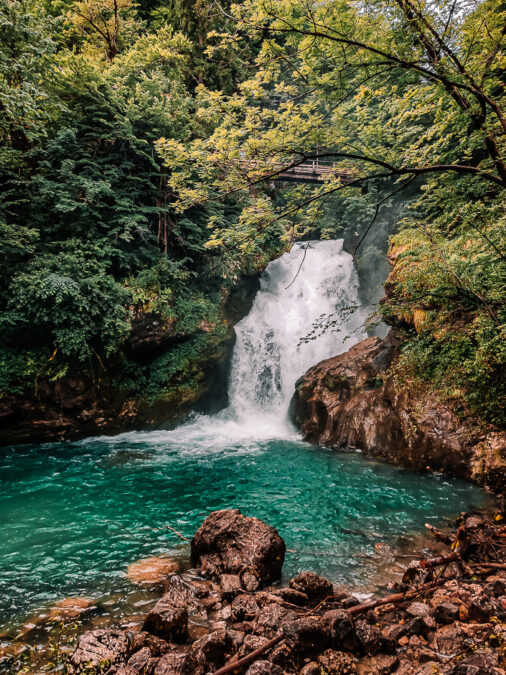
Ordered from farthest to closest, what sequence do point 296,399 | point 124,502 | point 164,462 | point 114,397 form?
point 296,399 < point 114,397 < point 164,462 < point 124,502

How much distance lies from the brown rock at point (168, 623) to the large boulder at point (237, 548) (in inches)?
42.3

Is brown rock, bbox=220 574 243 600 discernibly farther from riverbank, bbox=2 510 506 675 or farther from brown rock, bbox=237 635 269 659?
brown rock, bbox=237 635 269 659

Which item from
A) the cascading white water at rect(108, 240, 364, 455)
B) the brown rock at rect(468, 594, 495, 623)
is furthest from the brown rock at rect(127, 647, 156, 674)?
the cascading white water at rect(108, 240, 364, 455)

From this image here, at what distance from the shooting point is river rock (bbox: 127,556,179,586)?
14.4 ft

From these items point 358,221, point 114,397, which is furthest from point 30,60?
point 358,221

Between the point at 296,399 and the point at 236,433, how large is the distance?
8.68 feet

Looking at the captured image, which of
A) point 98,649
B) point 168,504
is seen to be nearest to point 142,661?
point 98,649

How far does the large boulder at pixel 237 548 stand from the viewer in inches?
169

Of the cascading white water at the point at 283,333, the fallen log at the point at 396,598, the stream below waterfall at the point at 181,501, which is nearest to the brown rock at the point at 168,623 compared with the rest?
the stream below waterfall at the point at 181,501

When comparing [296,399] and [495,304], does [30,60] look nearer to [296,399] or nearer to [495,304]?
[495,304]

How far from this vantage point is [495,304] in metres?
4.10

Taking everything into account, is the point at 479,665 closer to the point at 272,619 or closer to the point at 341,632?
the point at 341,632

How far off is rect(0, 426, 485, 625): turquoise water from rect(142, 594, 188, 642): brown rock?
42.1 inches

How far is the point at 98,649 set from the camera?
3.01 meters
